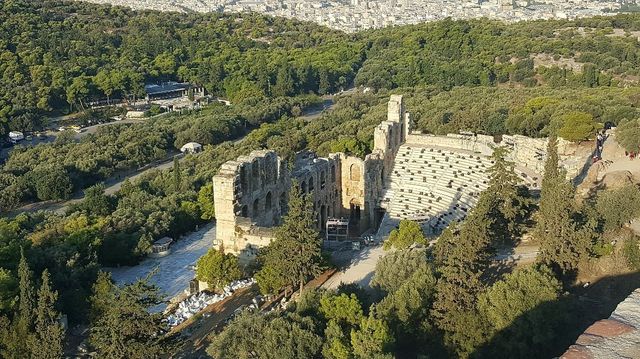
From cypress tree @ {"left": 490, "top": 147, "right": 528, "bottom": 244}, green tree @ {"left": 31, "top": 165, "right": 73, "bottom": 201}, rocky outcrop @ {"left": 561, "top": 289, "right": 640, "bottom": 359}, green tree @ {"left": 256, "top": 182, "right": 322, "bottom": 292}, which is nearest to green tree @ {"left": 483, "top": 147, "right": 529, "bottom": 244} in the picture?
cypress tree @ {"left": 490, "top": 147, "right": 528, "bottom": 244}

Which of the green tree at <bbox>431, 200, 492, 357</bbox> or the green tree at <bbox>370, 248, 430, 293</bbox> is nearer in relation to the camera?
the green tree at <bbox>431, 200, 492, 357</bbox>

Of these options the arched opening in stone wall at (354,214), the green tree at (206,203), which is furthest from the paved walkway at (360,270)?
the green tree at (206,203)

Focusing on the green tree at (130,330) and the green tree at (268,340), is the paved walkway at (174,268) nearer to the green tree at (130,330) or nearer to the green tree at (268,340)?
the green tree at (130,330)

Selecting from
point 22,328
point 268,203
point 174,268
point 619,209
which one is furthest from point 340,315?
point 174,268

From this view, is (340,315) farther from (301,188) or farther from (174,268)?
(174,268)

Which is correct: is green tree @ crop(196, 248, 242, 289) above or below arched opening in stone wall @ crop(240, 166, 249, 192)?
below

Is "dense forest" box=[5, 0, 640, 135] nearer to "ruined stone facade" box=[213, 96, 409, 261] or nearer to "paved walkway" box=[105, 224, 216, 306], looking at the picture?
"ruined stone facade" box=[213, 96, 409, 261]
